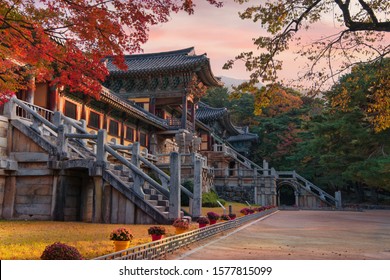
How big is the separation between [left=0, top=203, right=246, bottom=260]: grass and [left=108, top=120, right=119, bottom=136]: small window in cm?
1368

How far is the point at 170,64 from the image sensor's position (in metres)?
32.3

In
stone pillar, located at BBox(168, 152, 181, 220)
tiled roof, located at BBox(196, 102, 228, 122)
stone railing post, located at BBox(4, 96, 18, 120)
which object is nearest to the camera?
stone pillar, located at BBox(168, 152, 181, 220)

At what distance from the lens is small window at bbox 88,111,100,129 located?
23625 millimetres

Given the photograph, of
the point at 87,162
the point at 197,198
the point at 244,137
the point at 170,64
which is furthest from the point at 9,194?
the point at 244,137

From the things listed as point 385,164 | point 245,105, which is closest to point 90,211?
point 385,164

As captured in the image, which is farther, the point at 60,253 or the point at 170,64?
the point at 170,64

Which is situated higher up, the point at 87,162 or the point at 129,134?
the point at 129,134

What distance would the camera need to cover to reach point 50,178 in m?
13.7

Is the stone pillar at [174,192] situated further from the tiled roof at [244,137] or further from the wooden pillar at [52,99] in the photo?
the tiled roof at [244,137]

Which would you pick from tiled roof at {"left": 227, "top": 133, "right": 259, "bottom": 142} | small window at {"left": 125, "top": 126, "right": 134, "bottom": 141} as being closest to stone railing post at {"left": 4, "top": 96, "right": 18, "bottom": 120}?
small window at {"left": 125, "top": 126, "right": 134, "bottom": 141}

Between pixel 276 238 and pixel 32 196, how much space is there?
8.41 metres

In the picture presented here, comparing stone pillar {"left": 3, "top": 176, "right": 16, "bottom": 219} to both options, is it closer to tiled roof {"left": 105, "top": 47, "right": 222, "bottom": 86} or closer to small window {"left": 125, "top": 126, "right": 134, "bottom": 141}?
small window {"left": 125, "top": 126, "right": 134, "bottom": 141}

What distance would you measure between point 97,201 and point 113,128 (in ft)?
44.0

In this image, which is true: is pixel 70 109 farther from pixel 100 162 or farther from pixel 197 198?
pixel 197 198
